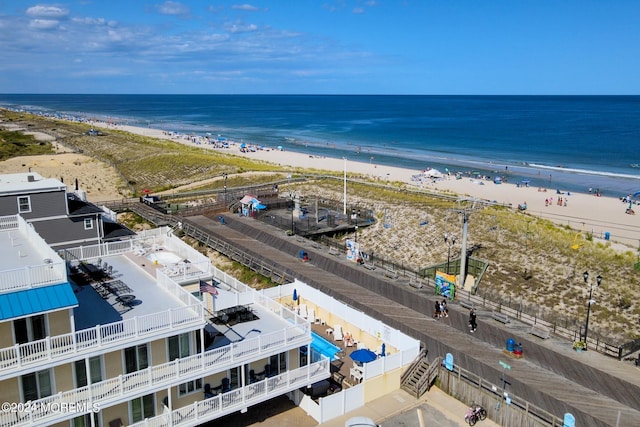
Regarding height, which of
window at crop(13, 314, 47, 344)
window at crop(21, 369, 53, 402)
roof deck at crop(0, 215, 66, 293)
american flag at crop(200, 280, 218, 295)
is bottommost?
window at crop(21, 369, 53, 402)

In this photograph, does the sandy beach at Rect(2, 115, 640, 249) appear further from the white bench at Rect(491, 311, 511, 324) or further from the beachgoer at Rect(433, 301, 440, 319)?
the beachgoer at Rect(433, 301, 440, 319)

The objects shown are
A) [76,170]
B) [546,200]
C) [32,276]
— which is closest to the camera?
[32,276]

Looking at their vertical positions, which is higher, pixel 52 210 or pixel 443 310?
pixel 52 210

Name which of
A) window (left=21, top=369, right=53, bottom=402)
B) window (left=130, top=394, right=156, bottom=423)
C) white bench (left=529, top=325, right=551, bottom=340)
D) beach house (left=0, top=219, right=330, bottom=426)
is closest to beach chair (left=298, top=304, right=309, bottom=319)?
beach house (left=0, top=219, right=330, bottom=426)

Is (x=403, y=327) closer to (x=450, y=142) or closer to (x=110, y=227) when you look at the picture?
(x=110, y=227)

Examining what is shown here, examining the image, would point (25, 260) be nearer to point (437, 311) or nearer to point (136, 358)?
point (136, 358)

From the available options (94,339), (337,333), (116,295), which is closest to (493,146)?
(337,333)

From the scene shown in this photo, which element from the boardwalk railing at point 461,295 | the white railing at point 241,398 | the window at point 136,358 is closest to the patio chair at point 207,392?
the white railing at point 241,398
